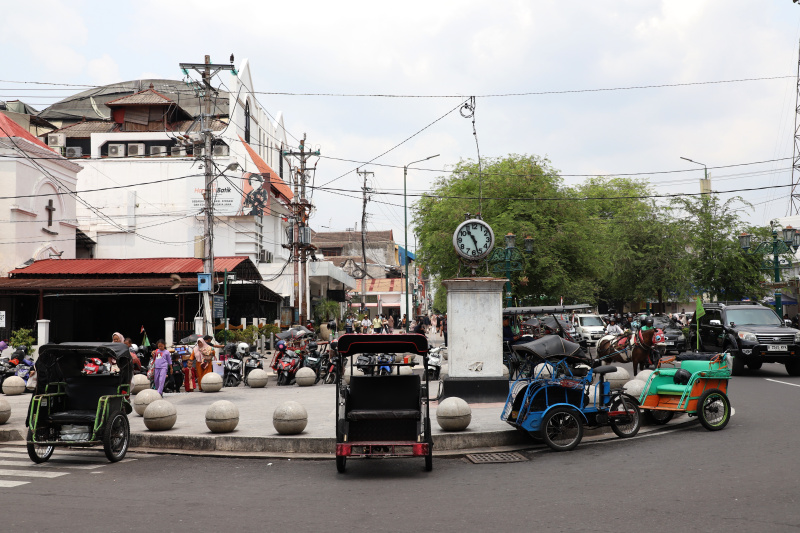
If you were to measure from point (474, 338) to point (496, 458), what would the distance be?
16.6 feet

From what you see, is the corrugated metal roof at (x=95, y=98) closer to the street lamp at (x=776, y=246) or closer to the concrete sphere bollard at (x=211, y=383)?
the street lamp at (x=776, y=246)

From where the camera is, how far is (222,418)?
11414 millimetres

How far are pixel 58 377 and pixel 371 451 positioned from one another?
17.2 feet

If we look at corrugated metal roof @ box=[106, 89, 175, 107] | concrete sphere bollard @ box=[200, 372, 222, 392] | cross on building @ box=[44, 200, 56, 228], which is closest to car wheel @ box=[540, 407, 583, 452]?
concrete sphere bollard @ box=[200, 372, 222, 392]

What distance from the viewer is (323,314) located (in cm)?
5006

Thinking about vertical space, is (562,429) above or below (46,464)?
above

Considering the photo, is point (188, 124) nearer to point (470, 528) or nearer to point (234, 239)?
point (234, 239)

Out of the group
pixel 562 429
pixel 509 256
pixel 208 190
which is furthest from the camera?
pixel 509 256

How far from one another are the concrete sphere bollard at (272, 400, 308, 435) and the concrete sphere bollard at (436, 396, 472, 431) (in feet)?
6.86

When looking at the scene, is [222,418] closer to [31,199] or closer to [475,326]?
[475,326]

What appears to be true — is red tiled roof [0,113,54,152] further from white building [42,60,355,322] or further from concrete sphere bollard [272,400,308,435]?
concrete sphere bollard [272,400,308,435]

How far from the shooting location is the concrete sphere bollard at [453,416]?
11.0 m

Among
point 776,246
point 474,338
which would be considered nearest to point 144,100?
point 776,246

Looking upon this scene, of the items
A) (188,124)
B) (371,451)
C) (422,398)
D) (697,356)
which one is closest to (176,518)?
(371,451)
